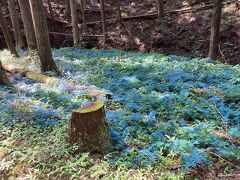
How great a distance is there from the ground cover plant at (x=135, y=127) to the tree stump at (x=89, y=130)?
0.18m

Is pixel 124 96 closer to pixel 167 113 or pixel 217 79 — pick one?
pixel 167 113

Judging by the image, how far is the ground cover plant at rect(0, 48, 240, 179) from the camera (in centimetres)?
418

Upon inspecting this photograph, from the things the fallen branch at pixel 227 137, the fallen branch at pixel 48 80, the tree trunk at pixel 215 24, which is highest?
the tree trunk at pixel 215 24

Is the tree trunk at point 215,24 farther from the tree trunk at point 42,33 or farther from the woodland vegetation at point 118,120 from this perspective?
the tree trunk at point 42,33

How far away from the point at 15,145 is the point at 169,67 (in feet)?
20.7

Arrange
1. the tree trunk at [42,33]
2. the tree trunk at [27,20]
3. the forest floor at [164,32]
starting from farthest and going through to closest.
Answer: the forest floor at [164,32]
the tree trunk at [27,20]
the tree trunk at [42,33]

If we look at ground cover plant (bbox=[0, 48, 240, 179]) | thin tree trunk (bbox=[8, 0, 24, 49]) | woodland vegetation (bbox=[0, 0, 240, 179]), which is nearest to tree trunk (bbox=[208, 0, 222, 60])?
woodland vegetation (bbox=[0, 0, 240, 179])

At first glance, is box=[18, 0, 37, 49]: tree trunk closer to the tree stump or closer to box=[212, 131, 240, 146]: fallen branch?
the tree stump

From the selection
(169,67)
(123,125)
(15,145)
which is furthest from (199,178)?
(169,67)

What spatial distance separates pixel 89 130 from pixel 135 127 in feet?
3.51

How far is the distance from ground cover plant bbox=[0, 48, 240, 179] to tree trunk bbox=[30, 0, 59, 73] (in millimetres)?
1687

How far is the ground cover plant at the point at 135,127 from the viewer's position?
4.18 metres

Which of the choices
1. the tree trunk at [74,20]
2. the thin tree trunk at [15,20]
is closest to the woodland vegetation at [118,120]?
the thin tree trunk at [15,20]

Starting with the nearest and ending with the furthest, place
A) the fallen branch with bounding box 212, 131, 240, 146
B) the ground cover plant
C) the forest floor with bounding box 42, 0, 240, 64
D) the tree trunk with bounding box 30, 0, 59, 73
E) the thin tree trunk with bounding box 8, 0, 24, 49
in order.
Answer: the ground cover plant → the fallen branch with bounding box 212, 131, 240, 146 → the tree trunk with bounding box 30, 0, 59, 73 → the forest floor with bounding box 42, 0, 240, 64 → the thin tree trunk with bounding box 8, 0, 24, 49
